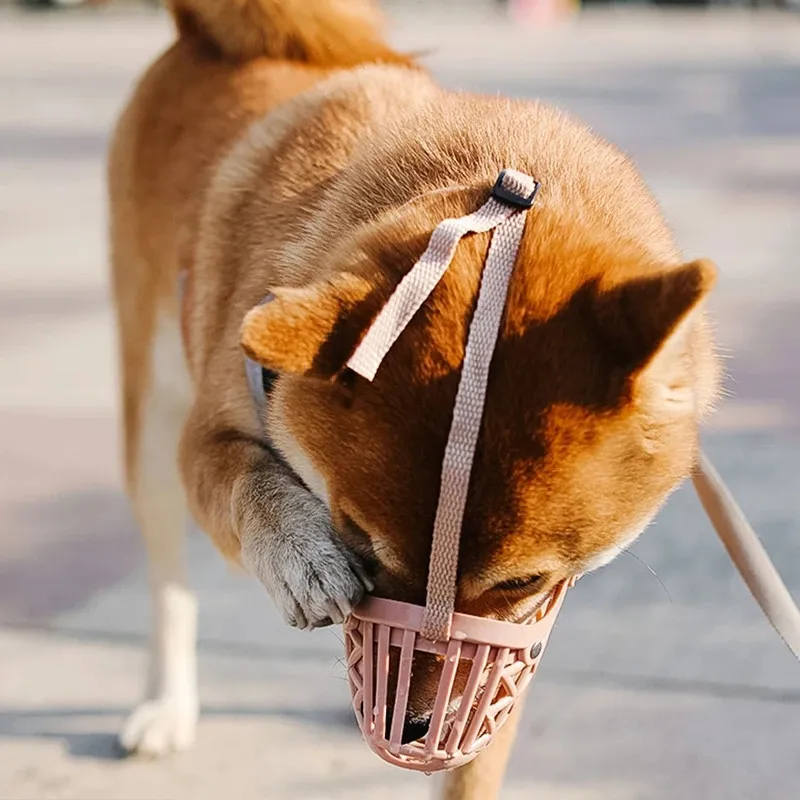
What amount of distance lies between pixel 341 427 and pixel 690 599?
214 cm

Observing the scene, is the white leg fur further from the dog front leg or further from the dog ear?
the dog ear

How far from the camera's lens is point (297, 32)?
3.65 metres

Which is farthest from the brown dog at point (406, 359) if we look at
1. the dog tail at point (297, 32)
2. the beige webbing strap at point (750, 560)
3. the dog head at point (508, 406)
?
the beige webbing strap at point (750, 560)

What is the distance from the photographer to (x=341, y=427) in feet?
7.06

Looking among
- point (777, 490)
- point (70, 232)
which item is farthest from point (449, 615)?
point (70, 232)

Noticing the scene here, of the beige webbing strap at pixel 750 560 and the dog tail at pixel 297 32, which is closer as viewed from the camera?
the beige webbing strap at pixel 750 560

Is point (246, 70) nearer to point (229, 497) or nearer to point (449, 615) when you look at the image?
point (229, 497)

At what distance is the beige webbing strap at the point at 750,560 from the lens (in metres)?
2.56

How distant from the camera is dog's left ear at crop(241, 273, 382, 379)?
1.90m

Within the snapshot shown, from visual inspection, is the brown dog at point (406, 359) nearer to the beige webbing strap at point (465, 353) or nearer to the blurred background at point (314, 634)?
the beige webbing strap at point (465, 353)

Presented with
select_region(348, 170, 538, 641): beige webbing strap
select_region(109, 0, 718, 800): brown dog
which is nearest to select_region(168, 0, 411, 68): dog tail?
select_region(109, 0, 718, 800): brown dog

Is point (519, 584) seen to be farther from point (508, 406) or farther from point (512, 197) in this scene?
point (512, 197)

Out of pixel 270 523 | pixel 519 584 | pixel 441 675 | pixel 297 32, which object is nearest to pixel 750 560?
pixel 519 584

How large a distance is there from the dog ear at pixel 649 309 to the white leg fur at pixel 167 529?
182 cm
